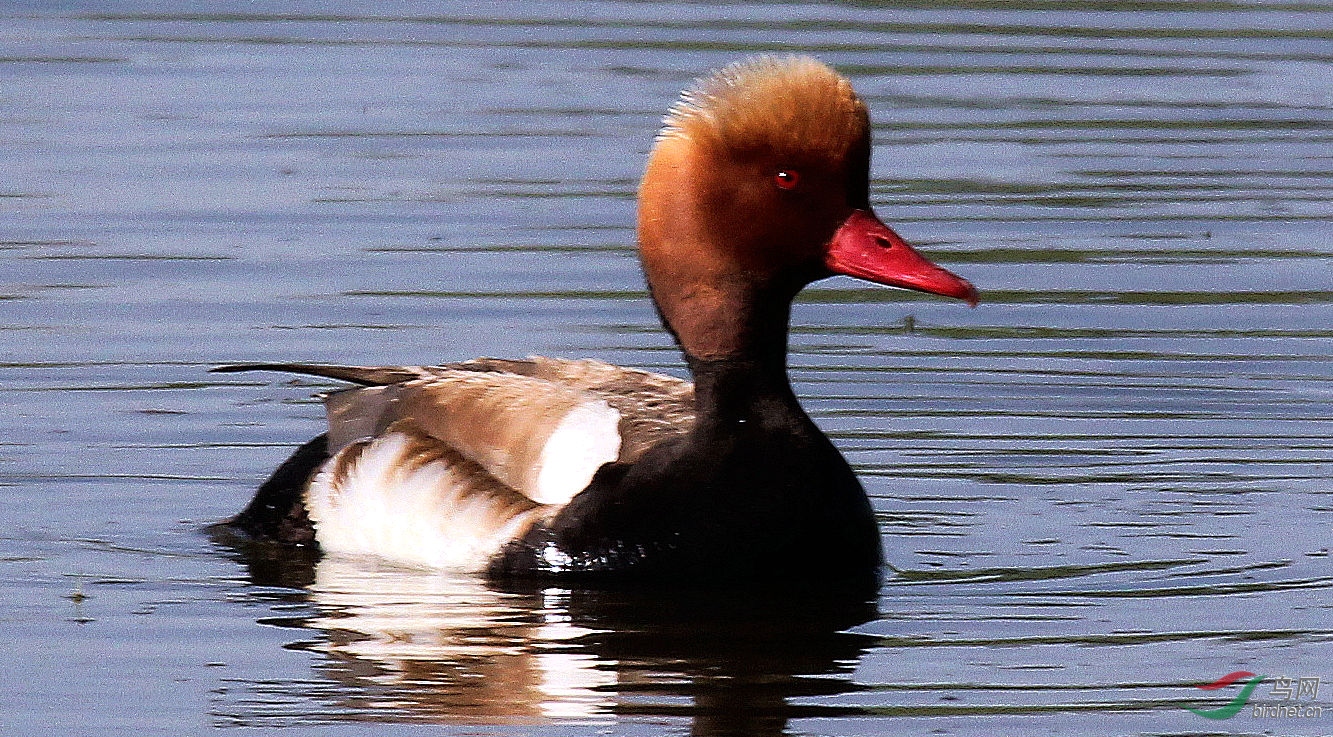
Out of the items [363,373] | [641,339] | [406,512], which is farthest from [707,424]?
[641,339]

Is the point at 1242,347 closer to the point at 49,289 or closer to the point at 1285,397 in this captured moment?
the point at 1285,397

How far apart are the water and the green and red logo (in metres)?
0.04

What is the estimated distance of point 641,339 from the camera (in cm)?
1117

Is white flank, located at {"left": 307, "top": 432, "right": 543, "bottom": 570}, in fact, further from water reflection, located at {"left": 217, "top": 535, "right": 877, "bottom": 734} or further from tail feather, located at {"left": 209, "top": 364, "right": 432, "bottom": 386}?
tail feather, located at {"left": 209, "top": 364, "right": 432, "bottom": 386}

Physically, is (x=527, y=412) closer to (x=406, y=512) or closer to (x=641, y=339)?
(x=406, y=512)

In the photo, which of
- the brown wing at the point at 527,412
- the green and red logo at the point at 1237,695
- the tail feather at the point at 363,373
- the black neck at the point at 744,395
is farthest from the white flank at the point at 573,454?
the green and red logo at the point at 1237,695

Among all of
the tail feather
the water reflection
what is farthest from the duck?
the tail feather

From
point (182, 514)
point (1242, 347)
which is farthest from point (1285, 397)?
point (182, 514)

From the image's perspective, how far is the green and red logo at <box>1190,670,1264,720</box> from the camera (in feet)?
22.2

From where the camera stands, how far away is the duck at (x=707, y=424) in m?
7.89

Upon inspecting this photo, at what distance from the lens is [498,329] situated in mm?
11305

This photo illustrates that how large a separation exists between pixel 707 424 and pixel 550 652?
3.25ft

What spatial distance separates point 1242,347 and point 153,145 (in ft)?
20.4

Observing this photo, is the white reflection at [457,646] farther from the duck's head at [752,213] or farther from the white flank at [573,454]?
the duck's head at [752,213]
